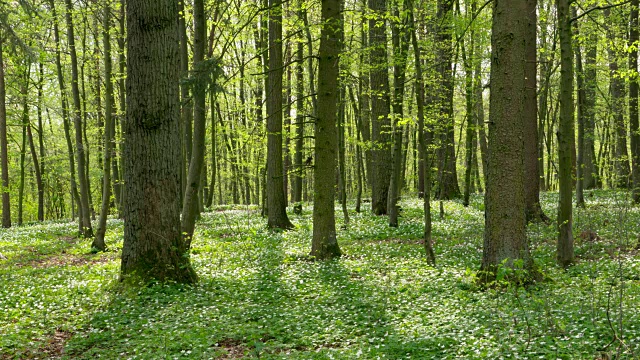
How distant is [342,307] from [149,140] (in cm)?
499

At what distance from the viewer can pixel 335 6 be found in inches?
449

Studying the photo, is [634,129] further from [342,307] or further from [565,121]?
[342,307]

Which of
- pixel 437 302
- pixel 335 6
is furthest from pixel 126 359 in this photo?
pixel 335 6

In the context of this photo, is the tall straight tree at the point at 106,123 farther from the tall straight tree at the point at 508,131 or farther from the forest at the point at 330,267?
the tall straight tree at the point at 508,131

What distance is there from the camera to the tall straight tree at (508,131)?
25.8ft

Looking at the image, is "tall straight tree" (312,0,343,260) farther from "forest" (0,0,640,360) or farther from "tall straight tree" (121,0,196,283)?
"tall straight tree" (121,0,196,283)

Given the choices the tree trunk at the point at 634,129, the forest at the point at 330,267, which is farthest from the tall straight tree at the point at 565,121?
the tree trunk at the point at 634,129

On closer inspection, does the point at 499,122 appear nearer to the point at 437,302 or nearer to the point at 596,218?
the point at 437,302

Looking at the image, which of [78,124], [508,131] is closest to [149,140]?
[508,131]

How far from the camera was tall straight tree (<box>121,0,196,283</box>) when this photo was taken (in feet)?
30.3

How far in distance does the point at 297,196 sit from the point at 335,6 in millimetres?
16119

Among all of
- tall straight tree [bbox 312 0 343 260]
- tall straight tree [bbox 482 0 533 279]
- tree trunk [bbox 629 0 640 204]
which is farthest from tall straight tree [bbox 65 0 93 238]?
tree trunk [bbox 629 0 640 204]

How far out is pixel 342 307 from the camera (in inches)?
316

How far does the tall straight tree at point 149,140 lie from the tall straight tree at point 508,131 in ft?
20.4
